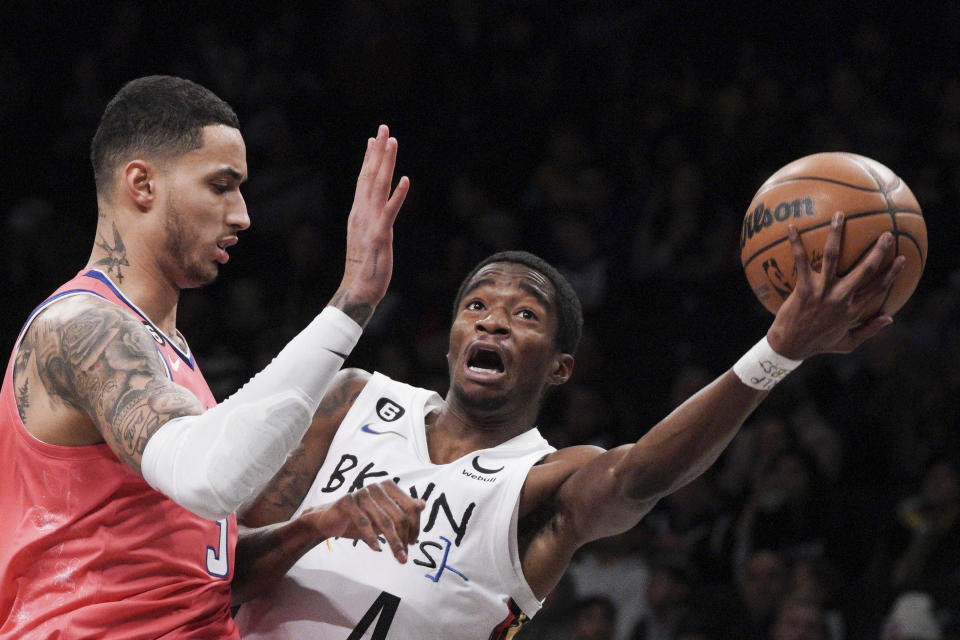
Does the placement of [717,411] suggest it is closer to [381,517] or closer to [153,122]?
[381,517]

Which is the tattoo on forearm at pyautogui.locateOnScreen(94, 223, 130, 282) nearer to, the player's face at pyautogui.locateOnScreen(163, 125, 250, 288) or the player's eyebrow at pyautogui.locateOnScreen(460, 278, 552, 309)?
the player's face at pyautogui.locateOnScreen(163, 125, 250, 288)

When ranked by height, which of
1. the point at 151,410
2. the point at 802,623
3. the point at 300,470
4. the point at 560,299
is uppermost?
the point at 560,299

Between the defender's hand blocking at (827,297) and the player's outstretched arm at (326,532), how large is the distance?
871mm

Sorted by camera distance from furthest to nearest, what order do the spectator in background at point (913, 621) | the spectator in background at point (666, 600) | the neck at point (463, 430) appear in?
the spectator in background at point (666, 600) < the spectator in background at point (913, 621) < the neck at point (463, 430)

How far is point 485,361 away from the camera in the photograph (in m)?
3.40

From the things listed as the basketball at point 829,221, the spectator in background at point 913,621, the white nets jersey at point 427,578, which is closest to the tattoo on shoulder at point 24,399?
the white nets jersey at point 427,578

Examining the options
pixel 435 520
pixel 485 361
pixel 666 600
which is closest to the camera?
pixel 435 520

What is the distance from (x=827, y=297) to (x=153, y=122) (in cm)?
150

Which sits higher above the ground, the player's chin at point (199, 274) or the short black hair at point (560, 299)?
the short black hair at point (560, 299)

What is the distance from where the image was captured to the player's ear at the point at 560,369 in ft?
11.5

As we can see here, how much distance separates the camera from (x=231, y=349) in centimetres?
673

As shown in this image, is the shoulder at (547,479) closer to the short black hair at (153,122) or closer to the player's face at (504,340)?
the player's face at (504,340)

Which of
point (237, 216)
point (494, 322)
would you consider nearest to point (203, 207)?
point (237, 216)

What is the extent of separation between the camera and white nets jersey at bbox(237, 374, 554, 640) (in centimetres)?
293
